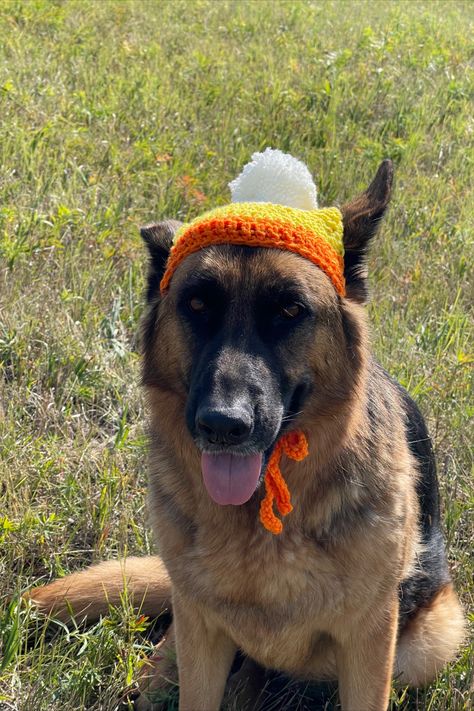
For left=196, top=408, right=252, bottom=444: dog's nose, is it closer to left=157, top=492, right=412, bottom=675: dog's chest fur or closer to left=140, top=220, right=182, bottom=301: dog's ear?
left=157, top=492, right=412, bottom=675: dog's chest fur

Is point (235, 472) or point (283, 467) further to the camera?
point (283, 467)

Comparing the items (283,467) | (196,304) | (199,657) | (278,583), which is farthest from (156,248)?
(199,657)

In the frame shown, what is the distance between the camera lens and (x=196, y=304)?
8.07ft

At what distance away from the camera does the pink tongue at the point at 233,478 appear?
2324 millimetres

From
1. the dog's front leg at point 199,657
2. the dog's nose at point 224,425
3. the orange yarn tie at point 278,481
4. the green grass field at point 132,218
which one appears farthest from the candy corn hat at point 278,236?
the green grass field at point 132,218

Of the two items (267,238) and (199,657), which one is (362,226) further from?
(199,657)

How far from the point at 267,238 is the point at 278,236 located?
0.11ft

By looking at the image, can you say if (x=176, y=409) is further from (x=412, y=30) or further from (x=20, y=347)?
(x=412, y=30)

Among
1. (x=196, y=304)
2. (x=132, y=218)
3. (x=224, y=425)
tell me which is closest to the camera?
(x=224, y=425)

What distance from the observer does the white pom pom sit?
106 inches

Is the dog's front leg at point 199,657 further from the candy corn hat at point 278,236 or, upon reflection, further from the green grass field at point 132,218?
the candy corn hat at point 278,236

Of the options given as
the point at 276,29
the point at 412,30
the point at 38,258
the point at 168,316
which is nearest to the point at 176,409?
the point at 168,316

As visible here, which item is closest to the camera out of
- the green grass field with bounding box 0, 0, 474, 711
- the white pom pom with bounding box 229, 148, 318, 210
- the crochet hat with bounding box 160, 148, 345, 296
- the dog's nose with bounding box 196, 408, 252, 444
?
Answer: the dog's nose with bounding box 196, 408, 252, 444

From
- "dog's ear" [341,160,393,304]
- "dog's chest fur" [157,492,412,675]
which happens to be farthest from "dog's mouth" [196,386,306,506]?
"dog's ear" [341,160,393,304]
